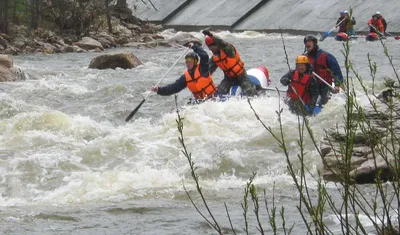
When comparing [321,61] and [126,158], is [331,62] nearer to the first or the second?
[321,61]

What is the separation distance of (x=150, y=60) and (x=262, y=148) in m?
11.6

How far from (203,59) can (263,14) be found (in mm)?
19740

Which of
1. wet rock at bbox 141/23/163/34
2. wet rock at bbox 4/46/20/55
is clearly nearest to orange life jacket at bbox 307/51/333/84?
wet rock at bbox 4/46/20/55

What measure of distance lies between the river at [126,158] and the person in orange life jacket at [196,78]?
0.23 metres

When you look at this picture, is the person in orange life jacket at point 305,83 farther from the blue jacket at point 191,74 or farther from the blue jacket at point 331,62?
the blue jacket at point 191,74

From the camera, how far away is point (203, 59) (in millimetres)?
11477

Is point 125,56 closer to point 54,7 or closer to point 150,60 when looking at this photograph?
point 150,60

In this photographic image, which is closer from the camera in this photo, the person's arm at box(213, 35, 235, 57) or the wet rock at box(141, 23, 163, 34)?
the person's arm at box(213, 35, 235, 57)

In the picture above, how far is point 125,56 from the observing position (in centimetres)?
1864

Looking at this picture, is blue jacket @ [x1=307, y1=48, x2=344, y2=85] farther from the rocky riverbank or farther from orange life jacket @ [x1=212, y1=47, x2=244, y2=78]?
the rocky riverbank

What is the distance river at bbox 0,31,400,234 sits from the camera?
6.40 meters

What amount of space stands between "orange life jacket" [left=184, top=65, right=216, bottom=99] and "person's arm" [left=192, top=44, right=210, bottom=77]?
0.20ft

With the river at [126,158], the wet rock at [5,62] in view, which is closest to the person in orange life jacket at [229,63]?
the river at [126,158]

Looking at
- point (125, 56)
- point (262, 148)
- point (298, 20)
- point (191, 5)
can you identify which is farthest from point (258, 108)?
point (191, 5)
